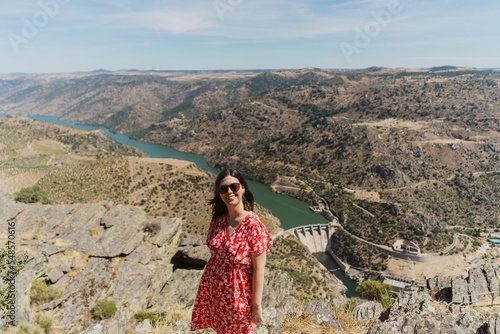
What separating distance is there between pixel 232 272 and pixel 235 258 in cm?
38

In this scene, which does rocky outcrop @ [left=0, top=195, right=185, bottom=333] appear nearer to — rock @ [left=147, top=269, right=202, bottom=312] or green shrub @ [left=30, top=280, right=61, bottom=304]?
rock @ [left=147, top=269, right=202, bottom=312]

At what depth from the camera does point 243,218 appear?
199 inches

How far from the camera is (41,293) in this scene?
535 inches

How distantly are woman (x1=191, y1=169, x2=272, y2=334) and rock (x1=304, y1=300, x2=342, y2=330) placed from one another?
5.28 metres

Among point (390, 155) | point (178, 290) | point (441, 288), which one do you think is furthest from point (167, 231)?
point (390, 155)

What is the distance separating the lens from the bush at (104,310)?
13.6 m

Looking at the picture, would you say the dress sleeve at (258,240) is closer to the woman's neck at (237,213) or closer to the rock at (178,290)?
the woman's neck at (237,213)

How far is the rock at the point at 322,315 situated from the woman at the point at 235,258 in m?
5.28

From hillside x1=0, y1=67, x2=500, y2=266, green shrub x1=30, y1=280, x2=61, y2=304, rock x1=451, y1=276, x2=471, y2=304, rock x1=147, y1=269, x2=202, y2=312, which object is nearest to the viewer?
rock x1=451, y1=276, x2=471, y2=304

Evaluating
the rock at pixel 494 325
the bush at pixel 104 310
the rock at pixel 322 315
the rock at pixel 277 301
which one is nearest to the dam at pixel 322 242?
→ the rock at pixel 277 301

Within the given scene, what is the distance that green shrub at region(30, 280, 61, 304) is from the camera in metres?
13.5

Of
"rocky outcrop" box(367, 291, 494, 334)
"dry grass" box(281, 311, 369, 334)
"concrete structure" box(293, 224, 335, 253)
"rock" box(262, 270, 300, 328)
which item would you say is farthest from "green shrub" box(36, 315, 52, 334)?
"concrete structure" box(293, 224, 335, 253)

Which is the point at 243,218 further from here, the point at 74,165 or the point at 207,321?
the point at 74,165

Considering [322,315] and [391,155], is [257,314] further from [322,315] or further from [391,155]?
[391,155]
